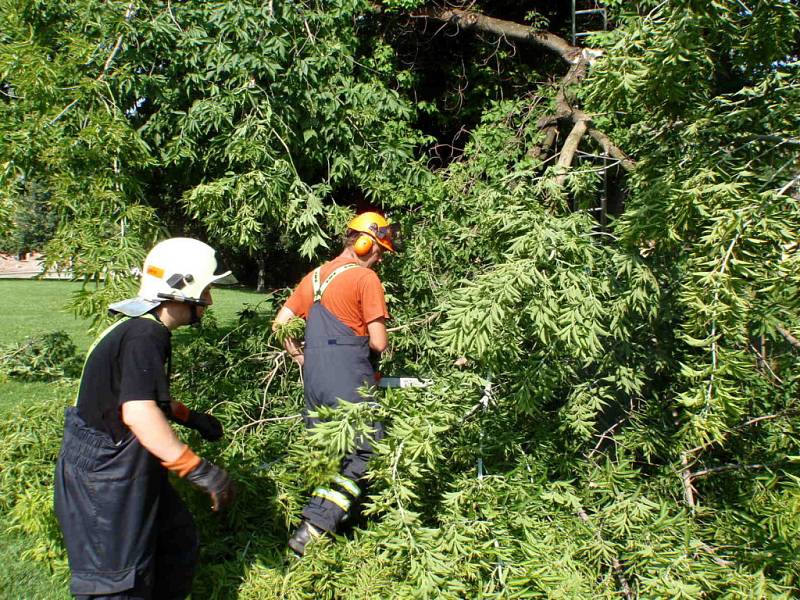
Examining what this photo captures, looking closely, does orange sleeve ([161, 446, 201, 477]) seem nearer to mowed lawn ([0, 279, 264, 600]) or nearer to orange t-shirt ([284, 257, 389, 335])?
mowed lawn ([0, 279, 264, 600])

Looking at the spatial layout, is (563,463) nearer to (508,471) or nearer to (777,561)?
(508,471)

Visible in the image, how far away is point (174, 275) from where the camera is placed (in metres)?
2.69

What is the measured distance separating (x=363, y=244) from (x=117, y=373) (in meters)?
1.81

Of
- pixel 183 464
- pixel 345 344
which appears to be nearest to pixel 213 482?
pixel 183 464

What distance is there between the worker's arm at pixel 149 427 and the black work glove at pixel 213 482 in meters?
0.14

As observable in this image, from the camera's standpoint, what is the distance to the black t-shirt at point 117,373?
2.49 m

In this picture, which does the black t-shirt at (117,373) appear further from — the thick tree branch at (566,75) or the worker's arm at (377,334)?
the thick tree branch at (566,75)

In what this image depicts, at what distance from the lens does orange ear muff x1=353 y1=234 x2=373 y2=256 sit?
13.0 ft

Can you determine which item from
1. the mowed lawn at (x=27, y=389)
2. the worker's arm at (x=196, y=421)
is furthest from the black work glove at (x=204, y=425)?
the mowed lawn at (x=27, y=389)

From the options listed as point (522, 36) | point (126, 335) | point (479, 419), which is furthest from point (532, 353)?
point (522, 36)

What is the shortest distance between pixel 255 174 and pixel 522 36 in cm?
433

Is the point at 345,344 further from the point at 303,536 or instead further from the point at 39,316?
the point at 39,316

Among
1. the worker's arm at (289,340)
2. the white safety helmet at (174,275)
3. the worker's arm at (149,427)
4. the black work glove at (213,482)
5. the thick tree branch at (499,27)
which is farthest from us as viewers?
the thick tree branch at (499,27)

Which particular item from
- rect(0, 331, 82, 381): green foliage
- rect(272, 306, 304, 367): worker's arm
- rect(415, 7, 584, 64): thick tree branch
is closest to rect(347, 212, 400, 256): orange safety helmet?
rect(272, 306, 304, 367): worker's arm
